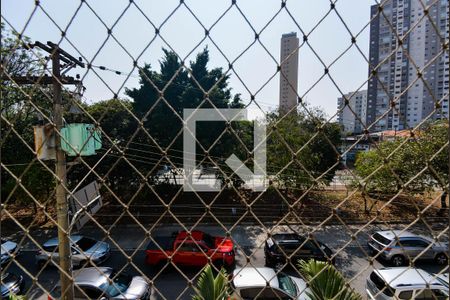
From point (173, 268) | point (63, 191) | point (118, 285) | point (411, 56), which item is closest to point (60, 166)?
point (63, 191)

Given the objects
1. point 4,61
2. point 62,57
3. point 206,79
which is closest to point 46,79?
point 62,57

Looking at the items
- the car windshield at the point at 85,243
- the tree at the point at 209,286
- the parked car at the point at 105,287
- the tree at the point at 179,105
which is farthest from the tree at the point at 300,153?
the tree at the point at 209,286

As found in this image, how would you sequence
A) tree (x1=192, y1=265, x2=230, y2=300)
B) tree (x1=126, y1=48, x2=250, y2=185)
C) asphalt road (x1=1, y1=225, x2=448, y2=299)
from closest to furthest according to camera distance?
tree (x1=192, y1=265, x2=230, y2=300)
asphalt road (x1=1, y1=225, x2=448, y2=299)
tree (x1=126, y1=48, x2=250, y2=185)

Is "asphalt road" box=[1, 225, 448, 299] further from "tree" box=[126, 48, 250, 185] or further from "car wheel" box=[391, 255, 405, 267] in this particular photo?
"tree" box=[126, 48, 250, 185]

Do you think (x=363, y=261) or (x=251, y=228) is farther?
(x=251, y=228)

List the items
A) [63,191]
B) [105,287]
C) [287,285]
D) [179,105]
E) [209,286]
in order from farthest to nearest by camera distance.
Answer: [179,105], [287,285], [105,287], [63,191], [209,286]

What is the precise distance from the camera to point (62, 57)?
9.42 feet

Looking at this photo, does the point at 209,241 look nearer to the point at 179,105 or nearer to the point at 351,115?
the point at 179,105

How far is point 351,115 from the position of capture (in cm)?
1372

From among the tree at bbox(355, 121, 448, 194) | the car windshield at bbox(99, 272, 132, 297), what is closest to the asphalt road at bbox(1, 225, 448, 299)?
the car windshield at bbox(99, 272, 132, 297)

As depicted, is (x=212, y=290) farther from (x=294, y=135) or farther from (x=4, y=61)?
(x=294, y=135)

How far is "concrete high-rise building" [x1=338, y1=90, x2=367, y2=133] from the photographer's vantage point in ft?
3.74

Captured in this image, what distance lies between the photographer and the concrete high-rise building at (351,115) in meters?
1.14

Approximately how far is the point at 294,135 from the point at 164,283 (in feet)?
17.0
